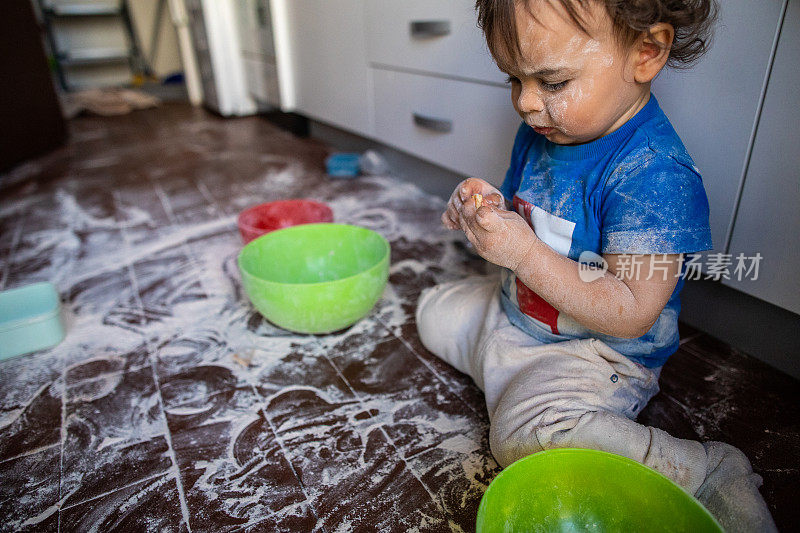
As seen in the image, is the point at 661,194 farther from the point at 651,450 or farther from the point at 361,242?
the point at 361,242

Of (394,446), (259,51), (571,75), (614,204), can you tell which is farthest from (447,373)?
(259,51)

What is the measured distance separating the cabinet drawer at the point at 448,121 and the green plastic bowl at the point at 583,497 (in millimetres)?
798

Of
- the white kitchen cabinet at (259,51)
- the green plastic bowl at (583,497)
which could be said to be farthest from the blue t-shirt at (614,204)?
the white kitchen cabinet at (259,51)

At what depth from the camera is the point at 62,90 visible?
4035 mm

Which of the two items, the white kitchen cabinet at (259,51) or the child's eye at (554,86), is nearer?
the child's eye at (554,86)

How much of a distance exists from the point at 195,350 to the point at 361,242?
37cm

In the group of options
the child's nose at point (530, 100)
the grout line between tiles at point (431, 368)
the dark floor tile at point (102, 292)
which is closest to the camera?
the child's nose at point (530, 100)

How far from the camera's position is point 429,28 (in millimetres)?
1303

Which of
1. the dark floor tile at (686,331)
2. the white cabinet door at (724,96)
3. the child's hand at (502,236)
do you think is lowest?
the dark floor tile at (686,331)

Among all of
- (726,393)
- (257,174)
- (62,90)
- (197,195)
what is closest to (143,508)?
(726,393)

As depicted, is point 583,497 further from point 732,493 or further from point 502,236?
point 502,236

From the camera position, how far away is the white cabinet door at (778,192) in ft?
2.26

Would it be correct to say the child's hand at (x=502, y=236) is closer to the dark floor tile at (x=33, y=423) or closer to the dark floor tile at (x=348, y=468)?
the dark floor tile at (x=348, y=468)

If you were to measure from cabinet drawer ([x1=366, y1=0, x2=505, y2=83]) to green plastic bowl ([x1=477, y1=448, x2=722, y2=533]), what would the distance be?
2.80ft
